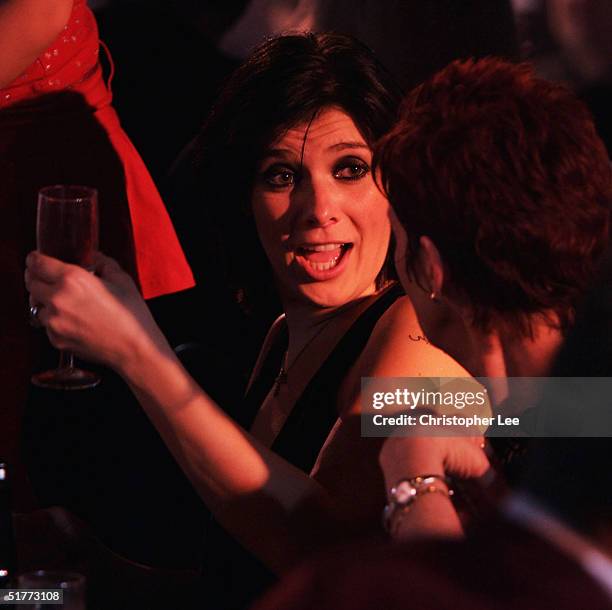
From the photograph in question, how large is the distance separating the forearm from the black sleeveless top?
0.17 m

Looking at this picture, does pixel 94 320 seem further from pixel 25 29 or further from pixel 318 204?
→ pixel 25 29

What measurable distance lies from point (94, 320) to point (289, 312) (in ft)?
1.93

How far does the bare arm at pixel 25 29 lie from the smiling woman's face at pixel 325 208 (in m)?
0.52

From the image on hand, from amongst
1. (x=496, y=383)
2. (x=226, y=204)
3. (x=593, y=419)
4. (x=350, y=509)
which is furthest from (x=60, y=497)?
(x=593, y=419)

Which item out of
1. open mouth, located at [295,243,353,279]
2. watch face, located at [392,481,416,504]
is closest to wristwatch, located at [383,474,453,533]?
watch face, located at [392,481,416,504]

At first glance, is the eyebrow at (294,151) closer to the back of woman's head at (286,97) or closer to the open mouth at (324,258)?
the back of woman's head at (286,97)

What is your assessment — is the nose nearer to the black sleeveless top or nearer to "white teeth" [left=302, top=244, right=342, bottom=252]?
"white teeth" [left=302, top=244, right=342, bottom=252]

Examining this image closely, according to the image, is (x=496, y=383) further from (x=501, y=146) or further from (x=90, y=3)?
(x=90, y=3)

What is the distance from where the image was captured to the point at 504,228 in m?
1.33

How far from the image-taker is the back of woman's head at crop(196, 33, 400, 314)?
188cm

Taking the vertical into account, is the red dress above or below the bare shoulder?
above

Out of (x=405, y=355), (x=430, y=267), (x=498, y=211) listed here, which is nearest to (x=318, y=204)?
(x=405, y=355)

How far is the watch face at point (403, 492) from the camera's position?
1291 mm

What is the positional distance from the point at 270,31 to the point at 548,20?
0.72 metres
